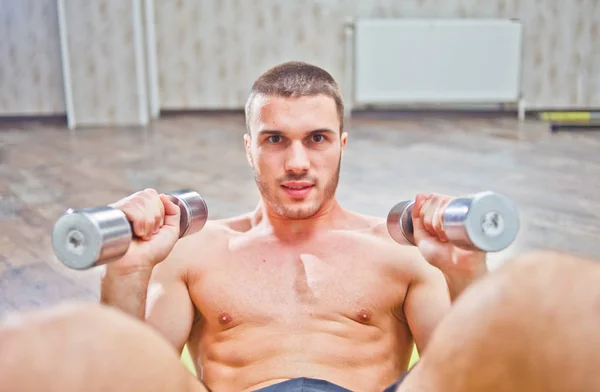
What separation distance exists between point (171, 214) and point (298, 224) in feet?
1.01

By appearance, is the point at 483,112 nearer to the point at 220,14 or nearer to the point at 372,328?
the point at 220,14

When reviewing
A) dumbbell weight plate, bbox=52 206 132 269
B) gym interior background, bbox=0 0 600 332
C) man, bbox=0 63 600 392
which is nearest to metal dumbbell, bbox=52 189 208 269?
dumbbell weight plate, bbox=52 206 132 269

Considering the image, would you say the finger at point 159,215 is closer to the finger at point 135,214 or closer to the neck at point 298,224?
the finger at point 135,214

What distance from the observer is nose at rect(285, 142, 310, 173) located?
1354 mm

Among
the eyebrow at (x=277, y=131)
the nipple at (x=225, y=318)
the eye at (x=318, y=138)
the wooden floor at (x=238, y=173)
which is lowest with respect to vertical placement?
the wooden floor at (x=238, y=173)

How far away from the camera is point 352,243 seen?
4.69 feet

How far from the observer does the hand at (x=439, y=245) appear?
1140mm

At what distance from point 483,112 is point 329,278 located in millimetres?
4770

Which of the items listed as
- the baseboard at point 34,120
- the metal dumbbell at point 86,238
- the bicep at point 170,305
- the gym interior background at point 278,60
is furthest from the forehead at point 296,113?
the baseboard at point 34,120

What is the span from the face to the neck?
2.5 inches

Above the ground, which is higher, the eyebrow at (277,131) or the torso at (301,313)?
the eyebrow at (277,131)

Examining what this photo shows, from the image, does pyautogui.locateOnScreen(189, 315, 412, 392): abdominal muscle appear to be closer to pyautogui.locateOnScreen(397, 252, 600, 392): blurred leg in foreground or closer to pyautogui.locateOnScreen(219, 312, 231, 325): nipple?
pyautogui.locateOnScreen(219, 312, 231, 325): nipple

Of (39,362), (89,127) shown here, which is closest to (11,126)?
(89,127)

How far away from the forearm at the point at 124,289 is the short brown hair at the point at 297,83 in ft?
1.48
